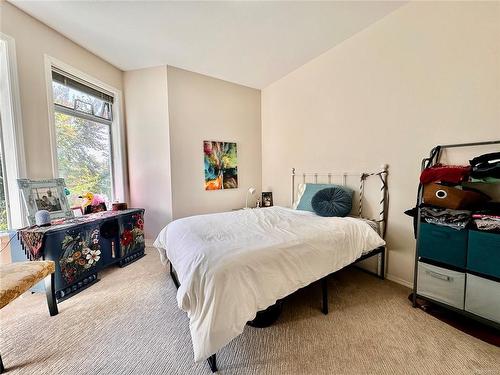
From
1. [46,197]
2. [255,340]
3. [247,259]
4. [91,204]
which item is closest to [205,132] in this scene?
[91,204]

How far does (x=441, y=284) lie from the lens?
65.2 inches

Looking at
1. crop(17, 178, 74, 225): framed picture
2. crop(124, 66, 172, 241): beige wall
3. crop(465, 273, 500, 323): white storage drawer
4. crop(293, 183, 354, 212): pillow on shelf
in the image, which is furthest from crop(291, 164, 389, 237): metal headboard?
crop(17, 178, 74, 225): framed picture

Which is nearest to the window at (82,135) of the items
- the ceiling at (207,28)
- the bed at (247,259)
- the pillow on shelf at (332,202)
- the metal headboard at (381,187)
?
the ceiling at (207,28)

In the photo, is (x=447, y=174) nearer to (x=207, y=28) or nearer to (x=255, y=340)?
(x=255, y=340)

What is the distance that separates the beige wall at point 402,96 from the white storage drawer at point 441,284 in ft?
1.40

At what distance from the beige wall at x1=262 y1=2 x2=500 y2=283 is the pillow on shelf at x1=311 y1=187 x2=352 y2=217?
397 mm

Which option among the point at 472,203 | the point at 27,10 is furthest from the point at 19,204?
the point at 472,203

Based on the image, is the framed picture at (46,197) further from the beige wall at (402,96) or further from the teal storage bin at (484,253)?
the teal storage bin at (484,253)

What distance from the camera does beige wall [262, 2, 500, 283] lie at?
5.47 feet

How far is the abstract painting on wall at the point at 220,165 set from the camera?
3.61 metres

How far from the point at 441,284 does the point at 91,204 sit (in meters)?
3.86

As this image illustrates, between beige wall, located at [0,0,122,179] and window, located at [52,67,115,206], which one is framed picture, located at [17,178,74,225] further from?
window, located at [52,67,115,206]

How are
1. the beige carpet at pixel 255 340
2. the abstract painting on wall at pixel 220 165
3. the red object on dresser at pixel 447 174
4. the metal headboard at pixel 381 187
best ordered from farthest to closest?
the abstract painting on wall at pixel 220 165 < the metal headboard at pixel 381 187 < the red object on dresser at pixel 447 174 < the beige carpet at pixel 255 340

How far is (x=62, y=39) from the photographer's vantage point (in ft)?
8.04
